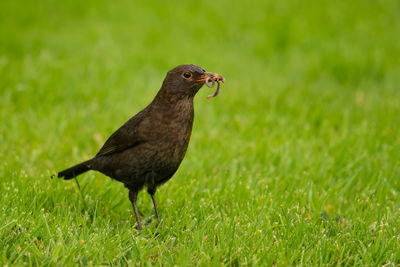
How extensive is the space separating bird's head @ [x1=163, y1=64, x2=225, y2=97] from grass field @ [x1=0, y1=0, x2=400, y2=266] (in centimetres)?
99

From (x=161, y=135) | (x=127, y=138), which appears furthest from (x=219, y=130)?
(x=161, y=135)

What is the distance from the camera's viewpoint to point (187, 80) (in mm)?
3668

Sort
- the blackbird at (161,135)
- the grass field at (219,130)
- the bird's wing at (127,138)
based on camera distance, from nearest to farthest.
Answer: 1. the grass field at (219,130)
2. the blackbird at (161,135)
3. the bird's wing at (127,138)

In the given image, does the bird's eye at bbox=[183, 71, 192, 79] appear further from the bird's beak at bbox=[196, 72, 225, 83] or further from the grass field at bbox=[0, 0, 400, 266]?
the grass field at bbox=[0, 0, 400, 266]

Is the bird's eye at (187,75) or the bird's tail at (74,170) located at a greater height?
the bird's eye at (187,75)

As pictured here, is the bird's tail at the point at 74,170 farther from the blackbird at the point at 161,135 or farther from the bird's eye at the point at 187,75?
the bird's eye at the point at 187,75

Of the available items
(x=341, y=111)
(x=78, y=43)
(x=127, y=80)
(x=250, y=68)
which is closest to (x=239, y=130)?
(x=341, y=111)

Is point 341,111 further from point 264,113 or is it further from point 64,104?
point 64,104

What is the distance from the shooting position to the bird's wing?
12.2ft

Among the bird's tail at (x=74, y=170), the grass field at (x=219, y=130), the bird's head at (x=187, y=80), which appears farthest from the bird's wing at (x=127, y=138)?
the grass field at (x=219, y=130)

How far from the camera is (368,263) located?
3135 millimetres

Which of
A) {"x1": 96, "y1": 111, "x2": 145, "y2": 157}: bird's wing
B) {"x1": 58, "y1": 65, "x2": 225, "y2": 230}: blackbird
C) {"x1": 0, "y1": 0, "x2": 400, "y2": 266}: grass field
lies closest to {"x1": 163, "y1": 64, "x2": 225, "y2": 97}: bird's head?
{"x1": 58, "y1": 65, "x2": 225, "y2": 230}: blackbird

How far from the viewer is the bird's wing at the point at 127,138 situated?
12.2 feet

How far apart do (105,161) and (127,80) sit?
3.73m
